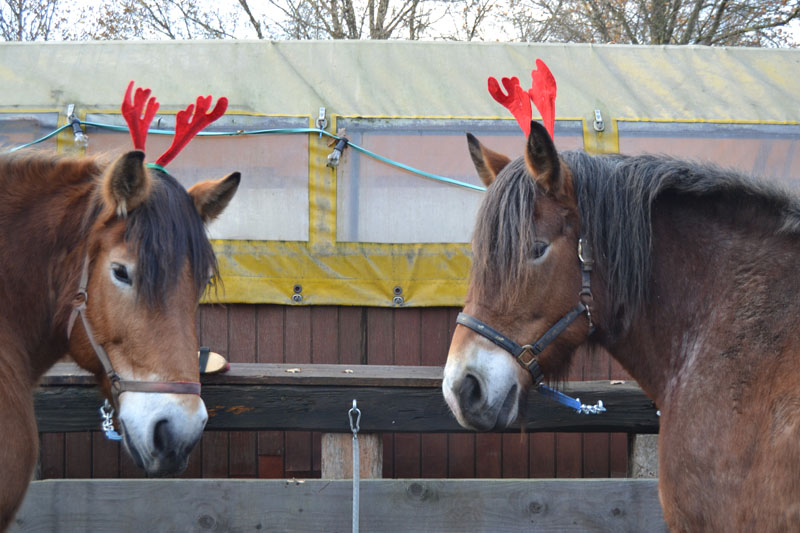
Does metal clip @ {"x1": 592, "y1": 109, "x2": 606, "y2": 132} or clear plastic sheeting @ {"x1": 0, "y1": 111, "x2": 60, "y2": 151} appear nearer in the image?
clear plastic sheeting @ {"x1": 0, "y1": 111, "x2": 60, "y2": 151}

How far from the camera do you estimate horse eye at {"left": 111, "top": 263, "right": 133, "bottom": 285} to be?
2.32 m

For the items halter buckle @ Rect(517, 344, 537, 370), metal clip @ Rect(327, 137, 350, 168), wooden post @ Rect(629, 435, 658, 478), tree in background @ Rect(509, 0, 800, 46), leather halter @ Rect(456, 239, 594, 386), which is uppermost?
tree in background @ Rect(509, 0, 800, 46)

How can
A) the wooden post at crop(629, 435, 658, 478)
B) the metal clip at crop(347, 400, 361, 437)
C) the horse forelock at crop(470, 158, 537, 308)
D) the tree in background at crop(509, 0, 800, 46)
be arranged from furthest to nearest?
the tree in background at crop(509, 0, 800, 46), the wooden post at crop(629, 435, 658, 478), the metal clip at crop(347, 400, 361, 437), the horse forelock at crop(470, 158, 537, 308)

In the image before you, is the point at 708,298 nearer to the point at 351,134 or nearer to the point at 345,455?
the point at 345,455

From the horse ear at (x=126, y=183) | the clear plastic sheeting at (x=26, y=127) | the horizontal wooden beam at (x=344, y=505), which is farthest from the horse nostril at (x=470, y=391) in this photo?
the clear plastic sheeting at (x=26, y=127)

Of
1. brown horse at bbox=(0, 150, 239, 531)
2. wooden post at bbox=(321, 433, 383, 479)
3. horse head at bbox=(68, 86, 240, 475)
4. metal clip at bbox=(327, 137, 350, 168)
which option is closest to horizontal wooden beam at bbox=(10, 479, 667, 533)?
wooden post at bbox=(321, 433, 383, 479)

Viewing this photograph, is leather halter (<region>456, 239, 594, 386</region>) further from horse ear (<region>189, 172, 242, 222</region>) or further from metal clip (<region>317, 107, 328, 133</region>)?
metal clip (<region>317, 107, 328, 133</region>)

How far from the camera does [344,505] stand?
3805 mm

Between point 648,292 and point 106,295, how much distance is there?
1.81 metres

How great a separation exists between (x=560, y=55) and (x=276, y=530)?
3.79m

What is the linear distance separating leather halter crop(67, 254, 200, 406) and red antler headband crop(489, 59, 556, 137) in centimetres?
153

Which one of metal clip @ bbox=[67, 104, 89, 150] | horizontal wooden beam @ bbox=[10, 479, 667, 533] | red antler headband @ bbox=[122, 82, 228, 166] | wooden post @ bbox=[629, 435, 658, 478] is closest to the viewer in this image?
red antler headband @ bbox=[122, 82, 228, 166]

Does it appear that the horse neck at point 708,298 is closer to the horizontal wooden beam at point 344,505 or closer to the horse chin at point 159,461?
the horse chin at point 159,461

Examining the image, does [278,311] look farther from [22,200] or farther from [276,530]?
[22,200]
